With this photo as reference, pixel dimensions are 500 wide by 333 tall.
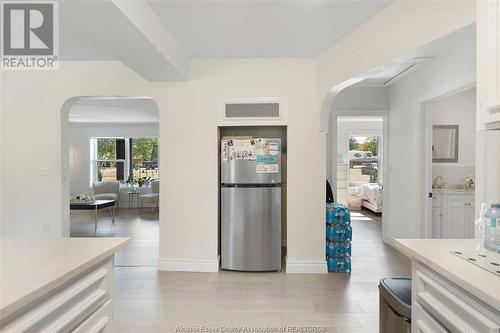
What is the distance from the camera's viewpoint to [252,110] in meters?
3.51

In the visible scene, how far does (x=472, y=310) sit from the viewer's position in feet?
3.43

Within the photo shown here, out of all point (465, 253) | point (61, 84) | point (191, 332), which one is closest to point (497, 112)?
point (465, 253)

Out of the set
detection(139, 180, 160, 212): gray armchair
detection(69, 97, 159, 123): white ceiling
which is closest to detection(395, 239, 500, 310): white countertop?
detection(69, 97, 159, 123): white ceiling

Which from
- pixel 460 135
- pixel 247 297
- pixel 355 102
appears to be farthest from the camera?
pixel 355 102

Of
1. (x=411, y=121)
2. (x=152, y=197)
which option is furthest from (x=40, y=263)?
(x=152, y=197)

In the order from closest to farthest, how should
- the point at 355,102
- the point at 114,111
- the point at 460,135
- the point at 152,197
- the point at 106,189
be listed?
the point at 460,135 < the point at 355,102 < the point at 114,111 < the point at 152,197 < the point at 106,189

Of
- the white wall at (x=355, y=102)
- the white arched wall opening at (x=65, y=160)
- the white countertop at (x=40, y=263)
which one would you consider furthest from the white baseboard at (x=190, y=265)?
the white wall at (x=355, y=102)

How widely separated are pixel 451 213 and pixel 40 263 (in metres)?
4.43

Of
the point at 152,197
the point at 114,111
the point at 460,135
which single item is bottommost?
the point at 152,197

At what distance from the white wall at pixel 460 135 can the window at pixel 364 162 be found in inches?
172

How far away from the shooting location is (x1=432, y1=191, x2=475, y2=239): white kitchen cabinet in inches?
153

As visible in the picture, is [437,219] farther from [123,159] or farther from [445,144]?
[123,159]

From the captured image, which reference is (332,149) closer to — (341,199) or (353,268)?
(353,268)

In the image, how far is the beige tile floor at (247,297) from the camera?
2430mm
